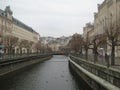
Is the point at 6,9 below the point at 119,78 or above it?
above

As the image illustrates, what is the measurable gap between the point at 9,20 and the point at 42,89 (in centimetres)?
8997

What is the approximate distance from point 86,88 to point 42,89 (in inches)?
165

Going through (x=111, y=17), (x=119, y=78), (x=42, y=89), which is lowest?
(x=42, y=89)

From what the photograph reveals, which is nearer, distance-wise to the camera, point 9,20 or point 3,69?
point 3,69

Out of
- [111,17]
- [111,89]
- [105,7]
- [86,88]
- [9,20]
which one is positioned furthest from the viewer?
[9,20]

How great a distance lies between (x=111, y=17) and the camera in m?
61.7

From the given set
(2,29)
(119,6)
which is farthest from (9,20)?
(119,6)

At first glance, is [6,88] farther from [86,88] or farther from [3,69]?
[3,69]

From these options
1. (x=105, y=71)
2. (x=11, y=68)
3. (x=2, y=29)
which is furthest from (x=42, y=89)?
(x=2, y=29)

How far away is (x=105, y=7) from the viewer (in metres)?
69.2

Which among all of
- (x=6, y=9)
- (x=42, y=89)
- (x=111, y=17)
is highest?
(x=6, y=9)

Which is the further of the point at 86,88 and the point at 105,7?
the point at 105,7

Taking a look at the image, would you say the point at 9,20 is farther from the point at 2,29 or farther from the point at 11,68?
the point at 11,68

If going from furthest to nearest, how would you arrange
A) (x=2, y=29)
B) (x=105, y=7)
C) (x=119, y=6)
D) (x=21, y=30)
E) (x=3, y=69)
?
(x=21, y=30), (x=2, y=29), (x=105, y=7), (x=119, y=6), (x=3, y=69)
